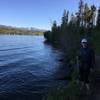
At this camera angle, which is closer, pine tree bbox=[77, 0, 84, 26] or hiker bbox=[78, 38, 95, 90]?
hiker bbox=[78, 38, 95, 90]

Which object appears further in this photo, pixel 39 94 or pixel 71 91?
pixel 39 94

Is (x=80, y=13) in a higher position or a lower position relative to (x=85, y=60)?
higher

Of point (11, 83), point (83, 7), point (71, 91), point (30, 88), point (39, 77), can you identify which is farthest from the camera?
point (83, 7)

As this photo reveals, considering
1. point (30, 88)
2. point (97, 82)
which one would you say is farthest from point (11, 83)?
point (97, 82)

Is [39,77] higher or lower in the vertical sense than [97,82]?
lower

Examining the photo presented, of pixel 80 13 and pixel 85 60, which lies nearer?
pixel 85 60

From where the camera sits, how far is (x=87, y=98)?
9.79 m

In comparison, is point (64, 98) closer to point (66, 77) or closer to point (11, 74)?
point (66, 77)

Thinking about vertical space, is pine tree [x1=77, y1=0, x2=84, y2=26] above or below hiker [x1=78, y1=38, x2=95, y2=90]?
above

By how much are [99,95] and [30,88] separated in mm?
9349

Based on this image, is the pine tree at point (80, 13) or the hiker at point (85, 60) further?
the pine tree at point (80, 13)

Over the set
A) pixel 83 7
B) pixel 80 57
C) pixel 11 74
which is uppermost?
pixel 83 7

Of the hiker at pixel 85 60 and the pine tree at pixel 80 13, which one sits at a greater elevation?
the pine tree at pixel 80 13

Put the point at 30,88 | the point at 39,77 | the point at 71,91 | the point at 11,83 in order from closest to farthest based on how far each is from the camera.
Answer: the point at 71,91 → the point at 30,88 → the point at 11,83 → the point at 39,77
